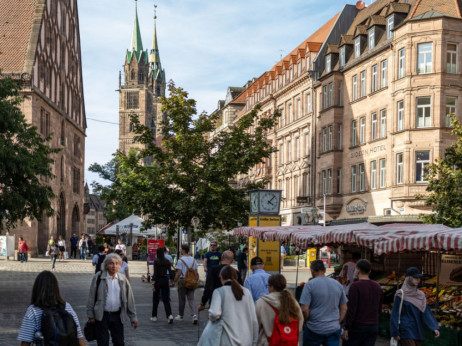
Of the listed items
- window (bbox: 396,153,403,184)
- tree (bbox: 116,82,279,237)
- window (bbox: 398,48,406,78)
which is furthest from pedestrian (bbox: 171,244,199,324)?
window (bbox: 398,48,406,78)

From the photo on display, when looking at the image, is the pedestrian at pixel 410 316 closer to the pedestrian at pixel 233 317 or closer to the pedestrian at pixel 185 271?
the pedestrian at pixel 233 317

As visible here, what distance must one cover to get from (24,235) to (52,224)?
651 centimetres

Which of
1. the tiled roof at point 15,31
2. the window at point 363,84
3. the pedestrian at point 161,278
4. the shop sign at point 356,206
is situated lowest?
the pedestrian at point 161,278

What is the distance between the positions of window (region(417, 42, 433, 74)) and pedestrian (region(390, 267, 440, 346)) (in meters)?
30.0

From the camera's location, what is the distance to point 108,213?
93250 mm

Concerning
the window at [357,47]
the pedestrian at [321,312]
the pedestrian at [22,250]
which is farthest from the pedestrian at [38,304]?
the window at [357,47]

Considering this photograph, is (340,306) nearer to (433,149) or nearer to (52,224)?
(433,149)

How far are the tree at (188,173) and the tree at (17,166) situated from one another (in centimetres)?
642

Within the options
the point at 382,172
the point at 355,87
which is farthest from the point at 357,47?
the point at 382,172

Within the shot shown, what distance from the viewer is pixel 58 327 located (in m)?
6.38

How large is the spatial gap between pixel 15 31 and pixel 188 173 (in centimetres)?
2744

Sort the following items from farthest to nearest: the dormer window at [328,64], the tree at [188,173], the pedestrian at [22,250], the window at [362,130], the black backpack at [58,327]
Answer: the dormer window at [328,64], the window at [362,130], the pedestrian at [22,250], the tree at [188,173], the black backpack at [58,327]

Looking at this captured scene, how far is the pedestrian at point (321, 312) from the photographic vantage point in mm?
8766

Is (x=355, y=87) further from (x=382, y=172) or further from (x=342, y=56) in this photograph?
(x=382, y=172)
